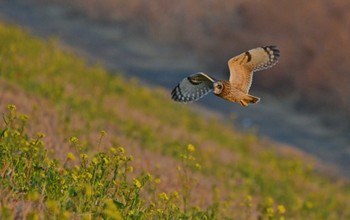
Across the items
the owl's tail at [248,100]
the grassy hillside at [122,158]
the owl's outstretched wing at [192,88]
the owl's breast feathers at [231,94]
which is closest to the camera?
the owl's tail at [248,100]

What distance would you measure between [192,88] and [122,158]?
98cm

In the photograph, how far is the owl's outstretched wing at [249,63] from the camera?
7.75 meters

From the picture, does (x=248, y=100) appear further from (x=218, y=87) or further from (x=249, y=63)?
(x=249, y=63)

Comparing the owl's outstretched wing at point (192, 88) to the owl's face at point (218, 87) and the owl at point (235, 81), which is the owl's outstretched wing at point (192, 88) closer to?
the owl at point (235, 81)

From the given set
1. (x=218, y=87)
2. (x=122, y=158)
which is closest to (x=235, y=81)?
(x=218, y=87)

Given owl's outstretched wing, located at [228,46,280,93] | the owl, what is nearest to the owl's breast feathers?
the owl

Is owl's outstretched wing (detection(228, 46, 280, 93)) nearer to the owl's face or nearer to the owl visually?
the owl

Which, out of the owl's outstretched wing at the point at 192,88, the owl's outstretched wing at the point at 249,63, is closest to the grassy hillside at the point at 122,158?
the owl's outstretched wing at the point at 192,88

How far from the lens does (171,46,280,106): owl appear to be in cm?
742

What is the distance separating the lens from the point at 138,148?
17.5 metres

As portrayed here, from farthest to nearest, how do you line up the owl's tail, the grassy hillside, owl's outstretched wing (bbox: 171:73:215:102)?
owl's outstretched wing (bbox: 171:73:215:102)
the grassy hillside
the owl's tail

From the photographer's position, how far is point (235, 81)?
25.4 ft

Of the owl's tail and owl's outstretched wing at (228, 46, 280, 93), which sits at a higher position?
owl's outstretched wing at (228, 46, 280, 93)

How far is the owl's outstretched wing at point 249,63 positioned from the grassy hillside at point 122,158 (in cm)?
132
